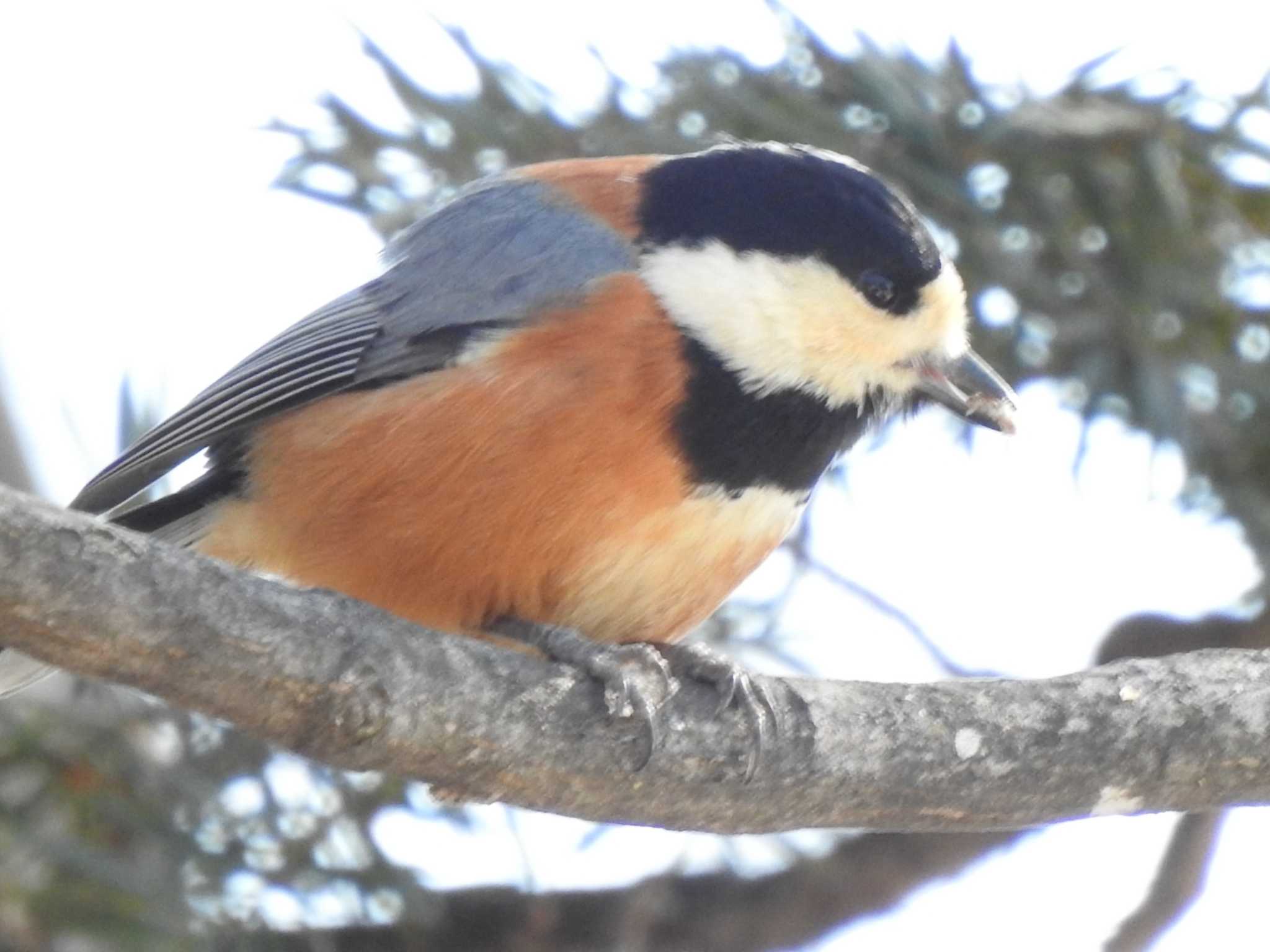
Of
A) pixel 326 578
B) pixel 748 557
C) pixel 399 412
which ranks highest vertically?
pixel 399 412

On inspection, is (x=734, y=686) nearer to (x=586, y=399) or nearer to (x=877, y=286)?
(x=586, y=399)

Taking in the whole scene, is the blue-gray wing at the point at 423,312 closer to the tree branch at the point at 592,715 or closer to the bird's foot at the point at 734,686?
the bird's foot at the point at 734,686

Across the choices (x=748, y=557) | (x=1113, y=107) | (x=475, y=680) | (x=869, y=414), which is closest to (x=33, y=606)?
(x=475, y=680)

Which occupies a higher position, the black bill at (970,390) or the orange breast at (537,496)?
the orange breast at (537,496)

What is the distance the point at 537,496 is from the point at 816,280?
0.58 m

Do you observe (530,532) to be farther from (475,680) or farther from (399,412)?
(475,680)

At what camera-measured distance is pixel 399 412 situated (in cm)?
250

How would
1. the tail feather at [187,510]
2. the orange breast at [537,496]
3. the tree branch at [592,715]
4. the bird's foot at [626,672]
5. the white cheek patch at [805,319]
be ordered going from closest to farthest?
1. the tree branch at [592,715]
2. the bird's foot at [626,672]
3. the orange breast at [537,496]
4. the white cheek patch at [805,319]
5. the tail feather at [187,510]

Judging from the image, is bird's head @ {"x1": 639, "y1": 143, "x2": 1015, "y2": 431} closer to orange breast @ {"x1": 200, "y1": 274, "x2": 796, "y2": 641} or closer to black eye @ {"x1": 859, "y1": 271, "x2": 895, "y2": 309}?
black eye @ {"x1": 859, "y1": 271, "x2": 895, "y2": 309}

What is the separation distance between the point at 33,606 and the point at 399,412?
97 centimetres

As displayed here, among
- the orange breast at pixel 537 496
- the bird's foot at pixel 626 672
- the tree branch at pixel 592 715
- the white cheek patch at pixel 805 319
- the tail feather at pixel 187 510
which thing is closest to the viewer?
the tree branch at pixel 592 715

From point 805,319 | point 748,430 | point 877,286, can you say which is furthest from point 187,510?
point 877,286

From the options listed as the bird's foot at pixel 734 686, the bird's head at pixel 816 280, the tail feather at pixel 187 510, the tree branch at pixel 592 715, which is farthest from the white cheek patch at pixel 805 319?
the tail feather at pixel 187 510

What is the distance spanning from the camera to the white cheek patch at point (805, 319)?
2.53 m
